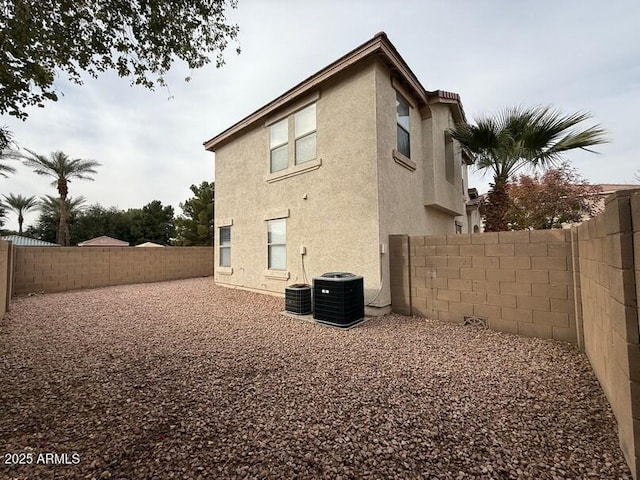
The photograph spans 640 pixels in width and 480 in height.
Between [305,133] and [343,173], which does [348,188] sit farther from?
[305,133]

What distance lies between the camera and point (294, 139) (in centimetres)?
793

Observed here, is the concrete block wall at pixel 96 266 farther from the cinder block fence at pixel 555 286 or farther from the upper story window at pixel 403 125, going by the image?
the upper story window at pixel 403 125

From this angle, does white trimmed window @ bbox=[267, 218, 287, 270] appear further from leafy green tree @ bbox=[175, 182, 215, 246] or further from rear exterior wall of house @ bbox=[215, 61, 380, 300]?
leafy green tree @ bbox=[175, 182, 215, 246]

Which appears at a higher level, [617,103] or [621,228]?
[617,103]

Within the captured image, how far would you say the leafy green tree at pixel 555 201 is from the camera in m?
9.59

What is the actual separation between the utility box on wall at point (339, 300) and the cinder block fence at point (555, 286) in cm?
110

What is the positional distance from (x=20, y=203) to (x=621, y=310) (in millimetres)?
40098

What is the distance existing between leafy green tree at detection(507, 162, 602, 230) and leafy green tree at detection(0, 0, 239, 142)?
1024 centimetres

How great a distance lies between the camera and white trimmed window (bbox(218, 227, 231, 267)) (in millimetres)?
10641

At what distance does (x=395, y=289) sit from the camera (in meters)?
6.21

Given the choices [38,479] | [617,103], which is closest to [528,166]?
[617,103]

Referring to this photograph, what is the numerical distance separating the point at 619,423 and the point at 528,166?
269 inches

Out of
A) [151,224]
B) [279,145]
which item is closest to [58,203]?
[151,224]

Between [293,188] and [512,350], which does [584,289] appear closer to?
[512,350]
